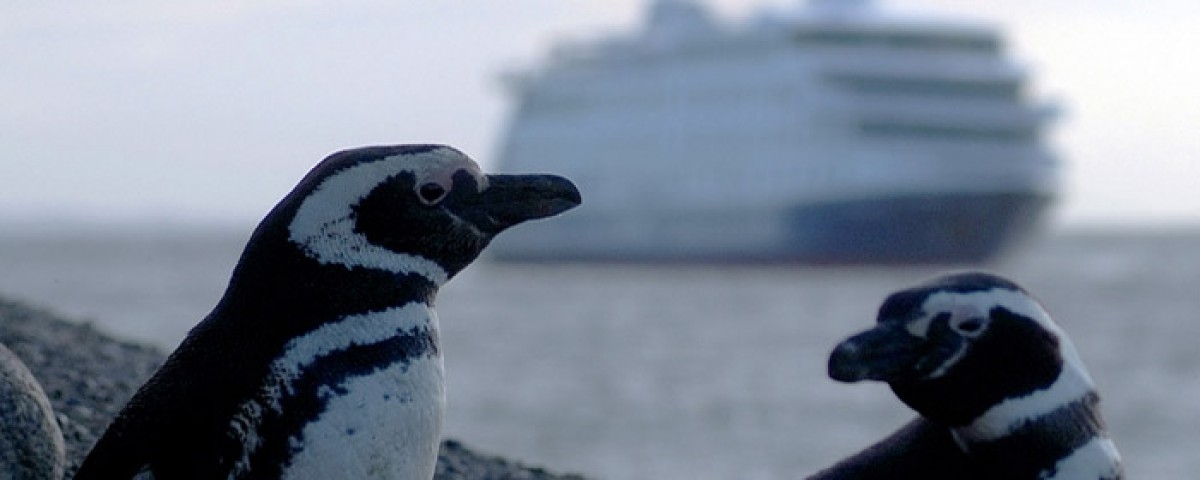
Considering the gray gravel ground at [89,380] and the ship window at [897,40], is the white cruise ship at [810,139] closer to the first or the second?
the ship window at [897,40]

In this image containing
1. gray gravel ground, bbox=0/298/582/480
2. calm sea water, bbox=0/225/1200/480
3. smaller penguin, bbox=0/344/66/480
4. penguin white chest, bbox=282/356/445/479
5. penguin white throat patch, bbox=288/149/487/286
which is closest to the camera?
penguin white chest, bbox=282/356/445/479

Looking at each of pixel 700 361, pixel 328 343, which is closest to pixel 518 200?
pixel 328 343

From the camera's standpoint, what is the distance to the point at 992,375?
3861 mm

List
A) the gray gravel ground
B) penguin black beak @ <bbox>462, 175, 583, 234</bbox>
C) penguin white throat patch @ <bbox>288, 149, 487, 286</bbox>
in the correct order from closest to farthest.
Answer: penguin white throat patch @ <bbox>288, 149, 487, 286</bbox> → penguin black beak @ <bbox>462, 175, 583, 234</bbox> → the gray gravel ground

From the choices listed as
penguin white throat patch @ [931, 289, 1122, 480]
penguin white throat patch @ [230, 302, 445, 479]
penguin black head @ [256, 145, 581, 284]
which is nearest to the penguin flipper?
penguin white throat patch @ [230, 302, 445, 479]

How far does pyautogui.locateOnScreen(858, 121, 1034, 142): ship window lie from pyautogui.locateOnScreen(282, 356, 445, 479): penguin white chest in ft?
178

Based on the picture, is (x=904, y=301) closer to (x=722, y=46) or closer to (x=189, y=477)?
(x=189, y=477)

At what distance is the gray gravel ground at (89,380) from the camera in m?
6.14

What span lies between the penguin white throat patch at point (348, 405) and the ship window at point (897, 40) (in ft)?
178

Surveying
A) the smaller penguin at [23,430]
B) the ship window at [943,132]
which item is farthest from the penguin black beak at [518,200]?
the ship window at [943,132]

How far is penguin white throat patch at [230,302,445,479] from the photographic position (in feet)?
11.5

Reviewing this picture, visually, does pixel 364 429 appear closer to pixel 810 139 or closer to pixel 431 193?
pixel 431 193

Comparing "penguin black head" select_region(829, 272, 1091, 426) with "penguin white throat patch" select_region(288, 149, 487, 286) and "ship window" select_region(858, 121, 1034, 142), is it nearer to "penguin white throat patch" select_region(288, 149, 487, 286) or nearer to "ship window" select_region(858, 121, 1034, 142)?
"penguin white throat patch" select_region(288, 149, 487, 286)

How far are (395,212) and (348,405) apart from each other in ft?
1.15
